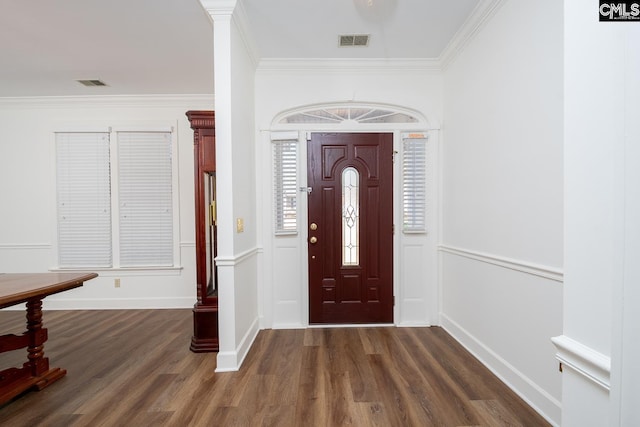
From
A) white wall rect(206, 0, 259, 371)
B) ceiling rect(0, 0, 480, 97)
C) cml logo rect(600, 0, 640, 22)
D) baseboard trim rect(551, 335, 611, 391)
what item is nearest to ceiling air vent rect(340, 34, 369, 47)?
ceiling rect(0, 0, 480, 97)

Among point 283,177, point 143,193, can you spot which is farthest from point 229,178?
point 143,193

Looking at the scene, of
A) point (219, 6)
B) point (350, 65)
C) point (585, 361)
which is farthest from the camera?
point (350, 65)

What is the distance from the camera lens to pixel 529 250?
6.61ft

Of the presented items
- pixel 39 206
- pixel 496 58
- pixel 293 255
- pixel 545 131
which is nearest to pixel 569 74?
pixel 545 131

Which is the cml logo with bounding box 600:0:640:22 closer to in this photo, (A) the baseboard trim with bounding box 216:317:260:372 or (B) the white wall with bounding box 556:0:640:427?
(B) the white wall with bounding box 556:0:640:427

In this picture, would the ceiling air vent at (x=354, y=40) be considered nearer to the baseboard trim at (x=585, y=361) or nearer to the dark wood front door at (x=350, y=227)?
the dark wood front door at (x=350, y=227)

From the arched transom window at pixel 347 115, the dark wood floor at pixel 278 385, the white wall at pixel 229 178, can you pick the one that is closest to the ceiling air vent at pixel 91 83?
the white wall at pixel 229 178

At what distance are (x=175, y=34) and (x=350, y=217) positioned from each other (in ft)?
8.20

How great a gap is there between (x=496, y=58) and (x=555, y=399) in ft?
7.93

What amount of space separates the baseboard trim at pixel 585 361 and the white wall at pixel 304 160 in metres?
2.60

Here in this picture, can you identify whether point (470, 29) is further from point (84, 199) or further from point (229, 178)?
point (84, 199)

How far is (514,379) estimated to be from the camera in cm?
215

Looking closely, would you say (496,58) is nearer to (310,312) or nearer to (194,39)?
(194,39)

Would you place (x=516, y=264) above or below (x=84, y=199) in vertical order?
below
